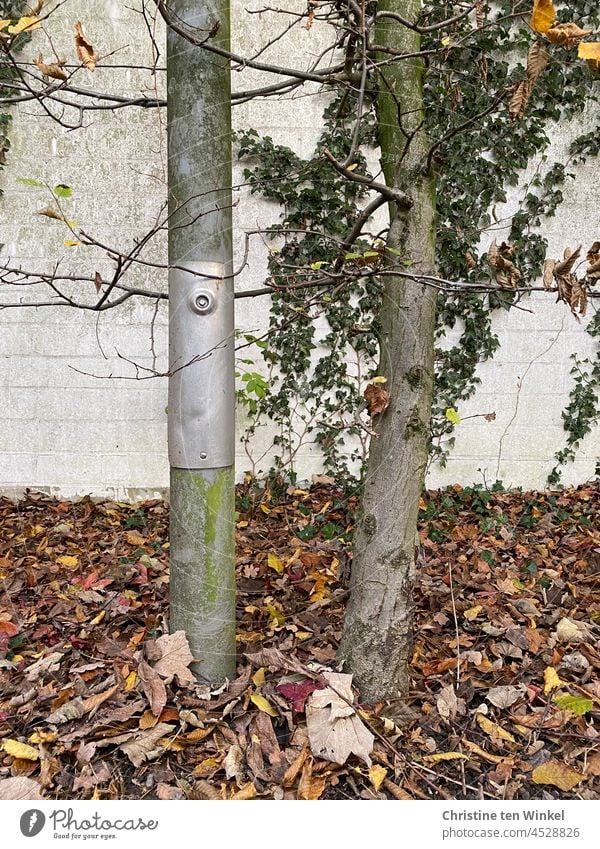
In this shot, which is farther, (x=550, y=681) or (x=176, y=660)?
(x=550, y=681)

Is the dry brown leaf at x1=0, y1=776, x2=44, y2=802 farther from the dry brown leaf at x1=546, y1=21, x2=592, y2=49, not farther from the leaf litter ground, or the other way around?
the dry brown leaf at x1=546, y1=21, x2=592, y2=49

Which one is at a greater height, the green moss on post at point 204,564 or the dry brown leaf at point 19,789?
the green moss on post at point 204,564

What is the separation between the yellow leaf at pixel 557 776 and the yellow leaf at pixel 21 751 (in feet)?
4.54

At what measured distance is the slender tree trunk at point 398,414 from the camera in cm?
187

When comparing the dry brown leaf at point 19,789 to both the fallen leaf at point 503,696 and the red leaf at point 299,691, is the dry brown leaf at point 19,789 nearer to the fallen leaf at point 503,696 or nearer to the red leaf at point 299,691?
the red leaf at point 299,691

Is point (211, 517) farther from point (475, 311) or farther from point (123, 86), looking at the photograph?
point (123, 86)

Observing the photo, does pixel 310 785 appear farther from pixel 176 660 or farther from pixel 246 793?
pixel 176 660

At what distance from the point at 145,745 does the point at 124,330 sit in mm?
3031

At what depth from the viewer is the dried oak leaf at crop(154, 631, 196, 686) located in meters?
1.87

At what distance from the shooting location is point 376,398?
187 centimetres

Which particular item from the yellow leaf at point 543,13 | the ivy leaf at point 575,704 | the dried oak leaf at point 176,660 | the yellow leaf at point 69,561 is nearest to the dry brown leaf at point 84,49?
→ the yellow leaf at point 543,13

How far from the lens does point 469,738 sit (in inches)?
72.2

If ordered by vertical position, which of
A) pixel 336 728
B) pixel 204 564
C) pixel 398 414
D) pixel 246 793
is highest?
pixel 398 414

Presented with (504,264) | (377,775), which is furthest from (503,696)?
(504,264)
